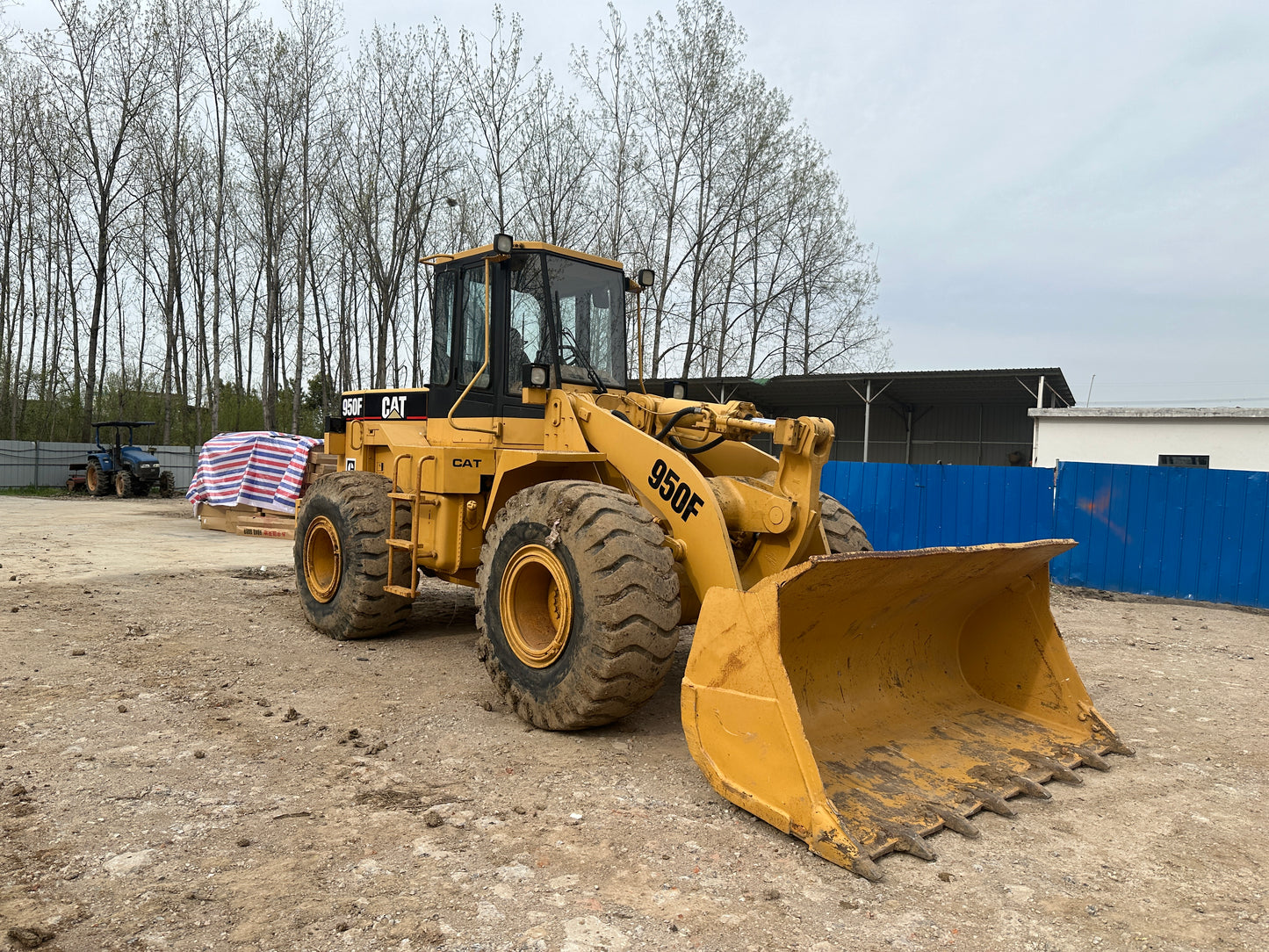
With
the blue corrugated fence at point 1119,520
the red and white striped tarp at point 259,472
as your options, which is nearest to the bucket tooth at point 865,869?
the blue corrugated fence at point 1119,520

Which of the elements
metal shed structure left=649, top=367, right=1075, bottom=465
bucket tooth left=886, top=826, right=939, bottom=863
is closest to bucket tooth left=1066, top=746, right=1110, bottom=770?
bucket tooth left=886, top=826, right=939, bottom=863

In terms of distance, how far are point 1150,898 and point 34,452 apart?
99.5ft

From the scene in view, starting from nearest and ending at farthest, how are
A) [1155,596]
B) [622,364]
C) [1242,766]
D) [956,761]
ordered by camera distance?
1. [956,761]
2. [1242,766]
3. [622,364]
4. [1155,596]

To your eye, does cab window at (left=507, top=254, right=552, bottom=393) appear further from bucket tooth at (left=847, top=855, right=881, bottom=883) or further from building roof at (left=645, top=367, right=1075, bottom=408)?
building roof at (left=645, top=367, right=1075, bottom=408)

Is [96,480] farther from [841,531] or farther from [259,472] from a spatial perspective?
[841,531]

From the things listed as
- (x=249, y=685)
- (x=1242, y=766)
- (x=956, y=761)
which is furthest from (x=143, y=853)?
(x=1242, y=766)

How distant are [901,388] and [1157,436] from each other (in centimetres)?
725

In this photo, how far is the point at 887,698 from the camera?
4.68m

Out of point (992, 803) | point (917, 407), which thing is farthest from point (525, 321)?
point (917, 407)

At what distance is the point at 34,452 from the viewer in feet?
85.5

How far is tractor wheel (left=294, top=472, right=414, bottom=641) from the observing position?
21.8ft

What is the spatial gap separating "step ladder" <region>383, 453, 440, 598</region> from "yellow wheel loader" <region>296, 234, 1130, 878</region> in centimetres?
2

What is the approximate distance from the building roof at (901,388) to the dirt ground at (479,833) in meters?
14.4

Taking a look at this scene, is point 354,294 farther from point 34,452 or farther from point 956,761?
point 956,761
